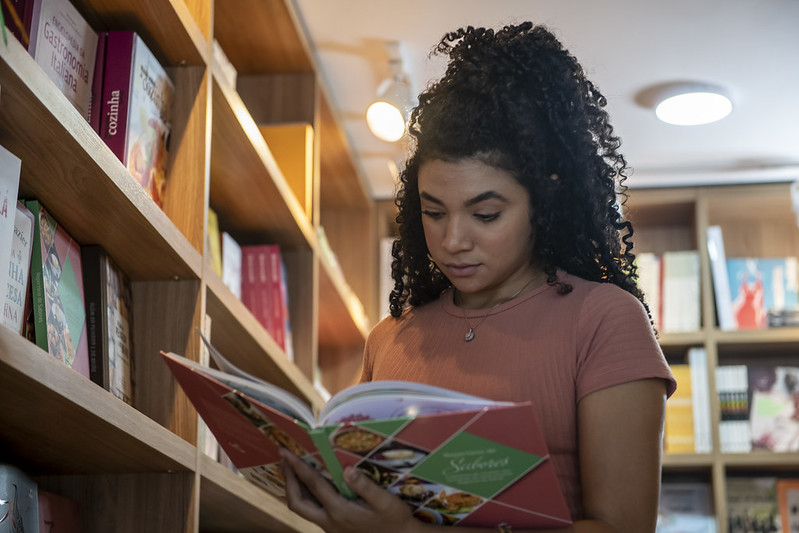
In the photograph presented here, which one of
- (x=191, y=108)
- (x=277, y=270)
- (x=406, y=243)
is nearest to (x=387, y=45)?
(x=277, y=270)

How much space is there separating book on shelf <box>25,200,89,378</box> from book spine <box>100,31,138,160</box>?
0.18 metres

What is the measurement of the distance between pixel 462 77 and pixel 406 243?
0.28 metres

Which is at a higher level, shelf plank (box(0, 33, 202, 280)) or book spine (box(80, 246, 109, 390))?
shelf plank (box(0, 33, 202, 280))

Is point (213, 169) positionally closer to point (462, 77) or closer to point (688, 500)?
point (462, 77)

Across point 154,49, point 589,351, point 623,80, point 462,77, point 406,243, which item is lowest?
point 589,351

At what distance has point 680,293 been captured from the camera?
11.4 ft

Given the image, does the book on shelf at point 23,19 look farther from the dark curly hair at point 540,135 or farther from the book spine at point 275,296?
the book spine at point 275,296

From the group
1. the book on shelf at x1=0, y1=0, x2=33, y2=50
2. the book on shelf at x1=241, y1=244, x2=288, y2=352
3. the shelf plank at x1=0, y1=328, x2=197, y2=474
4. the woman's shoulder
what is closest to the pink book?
the book on shelf at x1=241, y1=244, x2=288, y2=352

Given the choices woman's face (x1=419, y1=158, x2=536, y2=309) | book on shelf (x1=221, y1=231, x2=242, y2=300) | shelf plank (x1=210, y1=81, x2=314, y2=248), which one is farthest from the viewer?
book on shelf (x1=221, y1=231, x2=242, y2=300)

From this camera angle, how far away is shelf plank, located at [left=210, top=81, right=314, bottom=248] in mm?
2008

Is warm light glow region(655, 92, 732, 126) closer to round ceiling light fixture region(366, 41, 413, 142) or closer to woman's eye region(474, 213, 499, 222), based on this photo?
round ceiling light fixture region(366, 41, 413, 142)

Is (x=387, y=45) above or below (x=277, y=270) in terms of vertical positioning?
above

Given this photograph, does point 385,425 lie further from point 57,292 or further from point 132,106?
point 132,106

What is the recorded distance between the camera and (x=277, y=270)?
2488 mm
